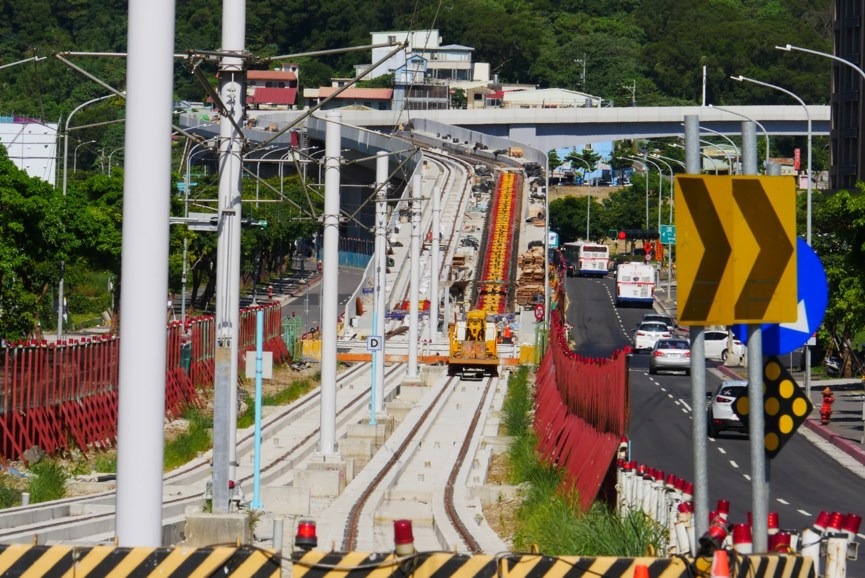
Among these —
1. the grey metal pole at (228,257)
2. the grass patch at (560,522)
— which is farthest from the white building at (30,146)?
the grey metal pole at (228,257)

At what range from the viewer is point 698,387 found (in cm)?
987

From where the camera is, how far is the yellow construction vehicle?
57.6 metres

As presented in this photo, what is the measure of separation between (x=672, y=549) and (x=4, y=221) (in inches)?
1509

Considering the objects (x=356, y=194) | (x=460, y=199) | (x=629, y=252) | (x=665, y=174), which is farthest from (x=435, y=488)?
(x=665, y=174)

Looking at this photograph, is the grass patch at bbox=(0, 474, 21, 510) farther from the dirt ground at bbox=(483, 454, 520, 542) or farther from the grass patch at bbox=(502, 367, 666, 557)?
the grass patch at bbox=(502, 367, 666, 557)

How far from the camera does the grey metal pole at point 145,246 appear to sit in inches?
437

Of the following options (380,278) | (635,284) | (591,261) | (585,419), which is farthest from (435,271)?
(591,261)

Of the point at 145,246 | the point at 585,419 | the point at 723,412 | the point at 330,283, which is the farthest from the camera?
the point at 723,412

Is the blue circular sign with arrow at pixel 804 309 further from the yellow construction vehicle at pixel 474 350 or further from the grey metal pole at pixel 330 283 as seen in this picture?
the yellow construction vehicle at pixel 474 350

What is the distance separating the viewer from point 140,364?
1111 centimetres

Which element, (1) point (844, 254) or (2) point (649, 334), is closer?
(1) point (844, 254)

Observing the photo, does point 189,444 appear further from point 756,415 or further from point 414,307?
point 756,415

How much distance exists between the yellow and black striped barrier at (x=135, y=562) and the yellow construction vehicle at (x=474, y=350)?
46.5 meters

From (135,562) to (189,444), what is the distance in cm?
2502
